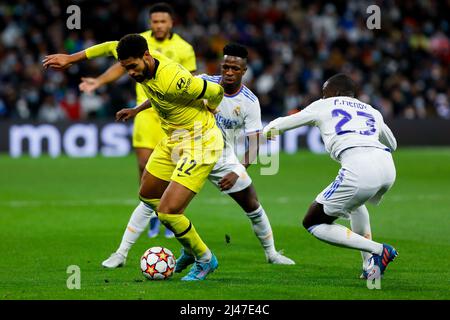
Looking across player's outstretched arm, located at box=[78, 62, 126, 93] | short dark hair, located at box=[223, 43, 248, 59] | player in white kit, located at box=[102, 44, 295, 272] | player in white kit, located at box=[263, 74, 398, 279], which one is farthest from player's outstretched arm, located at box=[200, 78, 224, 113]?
player's outstretched arm, located at box=[78, 62, 126, 93]

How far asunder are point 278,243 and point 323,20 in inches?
725

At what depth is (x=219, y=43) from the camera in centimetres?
2666

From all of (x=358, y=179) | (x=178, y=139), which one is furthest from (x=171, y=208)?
(x=358, y=179)

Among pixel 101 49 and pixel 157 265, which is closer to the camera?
pixel 157 265

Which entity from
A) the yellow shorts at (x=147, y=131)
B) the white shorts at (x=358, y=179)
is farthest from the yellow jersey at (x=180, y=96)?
the yellow shorts at (x=147, y=131)

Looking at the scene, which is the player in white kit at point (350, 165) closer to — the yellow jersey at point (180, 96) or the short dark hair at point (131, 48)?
the yellow jersey at point (180, 96)

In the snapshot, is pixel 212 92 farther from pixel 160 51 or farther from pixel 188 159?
pixel 160 51

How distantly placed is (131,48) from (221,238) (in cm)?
417

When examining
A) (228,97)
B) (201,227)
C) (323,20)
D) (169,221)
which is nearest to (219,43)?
(323,20)

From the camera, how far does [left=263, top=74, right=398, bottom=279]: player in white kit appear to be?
784cm

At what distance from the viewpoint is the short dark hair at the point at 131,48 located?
25.3 ft

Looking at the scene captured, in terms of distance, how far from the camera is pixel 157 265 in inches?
319

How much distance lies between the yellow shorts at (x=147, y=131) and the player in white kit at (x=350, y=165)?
3.36 meters

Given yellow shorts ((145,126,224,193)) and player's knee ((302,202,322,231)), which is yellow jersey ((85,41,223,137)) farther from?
player's knee ((302,202,322,231))
